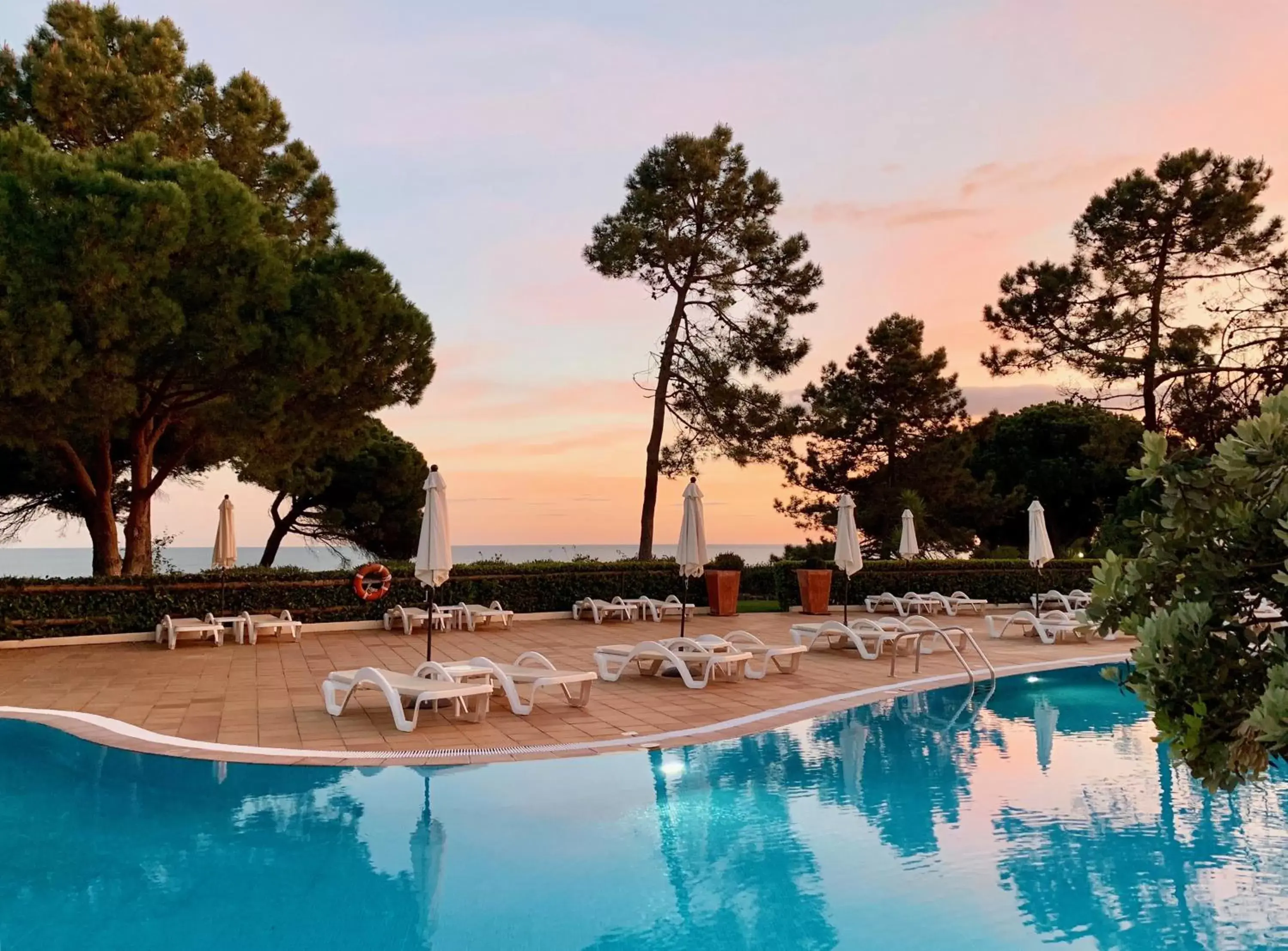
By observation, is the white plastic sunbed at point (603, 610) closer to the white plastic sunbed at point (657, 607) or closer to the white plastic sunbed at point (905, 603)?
the white plastic sunbed at point (657, 607)

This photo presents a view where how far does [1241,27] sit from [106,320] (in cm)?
1455

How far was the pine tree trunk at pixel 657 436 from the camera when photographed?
797 inches

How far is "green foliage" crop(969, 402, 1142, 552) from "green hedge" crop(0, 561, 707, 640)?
16.7 meters

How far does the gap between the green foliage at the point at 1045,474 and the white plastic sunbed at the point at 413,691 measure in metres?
24.8

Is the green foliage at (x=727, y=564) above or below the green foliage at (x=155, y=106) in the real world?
below

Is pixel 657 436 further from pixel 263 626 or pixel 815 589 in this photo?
pixel 263 626

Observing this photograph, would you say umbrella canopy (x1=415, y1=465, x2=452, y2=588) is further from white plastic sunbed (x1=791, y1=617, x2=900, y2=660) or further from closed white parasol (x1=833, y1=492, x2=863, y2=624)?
closed white parasol (x1=833, y1=492, x2=863, y2=624)

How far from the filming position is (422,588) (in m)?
15.6

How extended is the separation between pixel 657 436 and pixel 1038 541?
8.29 meters

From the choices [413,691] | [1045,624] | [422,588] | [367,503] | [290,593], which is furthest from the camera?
[367,503]

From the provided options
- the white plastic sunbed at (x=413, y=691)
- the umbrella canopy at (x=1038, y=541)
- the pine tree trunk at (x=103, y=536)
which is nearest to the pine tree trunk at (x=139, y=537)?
the pine tree trunk at (x=103, y=536)

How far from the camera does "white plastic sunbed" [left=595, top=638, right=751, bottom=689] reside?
9312 mm

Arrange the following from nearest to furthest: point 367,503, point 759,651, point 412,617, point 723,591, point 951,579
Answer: point 759,651 → point 412,617 → point 723,591 → point 951,579 → point 367,503

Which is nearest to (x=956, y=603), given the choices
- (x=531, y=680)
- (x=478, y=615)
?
(x=478, y=615)
